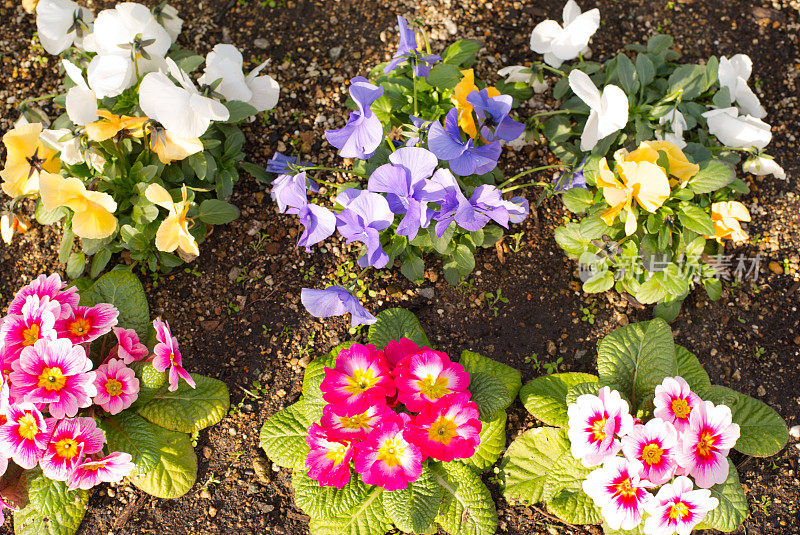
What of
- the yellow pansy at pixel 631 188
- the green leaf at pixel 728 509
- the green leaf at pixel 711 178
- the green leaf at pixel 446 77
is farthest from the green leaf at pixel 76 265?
the green leaf at pixel 728 509

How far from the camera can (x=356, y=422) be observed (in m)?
1.92

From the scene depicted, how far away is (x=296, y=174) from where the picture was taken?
2066 mm

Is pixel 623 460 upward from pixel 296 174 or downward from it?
downward

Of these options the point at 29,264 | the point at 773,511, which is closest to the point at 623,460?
the point at 773,511

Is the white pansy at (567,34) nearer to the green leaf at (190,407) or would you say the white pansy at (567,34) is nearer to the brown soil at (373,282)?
the brown soil at (373,282)

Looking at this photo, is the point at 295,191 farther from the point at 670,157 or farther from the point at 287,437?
the point at 670,157

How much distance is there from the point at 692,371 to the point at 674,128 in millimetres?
913

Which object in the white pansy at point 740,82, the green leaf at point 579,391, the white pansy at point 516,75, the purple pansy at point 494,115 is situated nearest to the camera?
the purple pansy at point 494,115

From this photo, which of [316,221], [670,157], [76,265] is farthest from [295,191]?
[670,157]

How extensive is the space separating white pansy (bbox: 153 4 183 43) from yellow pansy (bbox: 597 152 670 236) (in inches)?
68.4

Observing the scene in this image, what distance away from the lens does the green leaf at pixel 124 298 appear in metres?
2.36

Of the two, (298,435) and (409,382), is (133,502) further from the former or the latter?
(409,382)

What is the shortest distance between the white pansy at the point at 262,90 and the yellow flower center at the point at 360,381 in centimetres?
118

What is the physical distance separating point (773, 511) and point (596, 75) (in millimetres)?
1829
